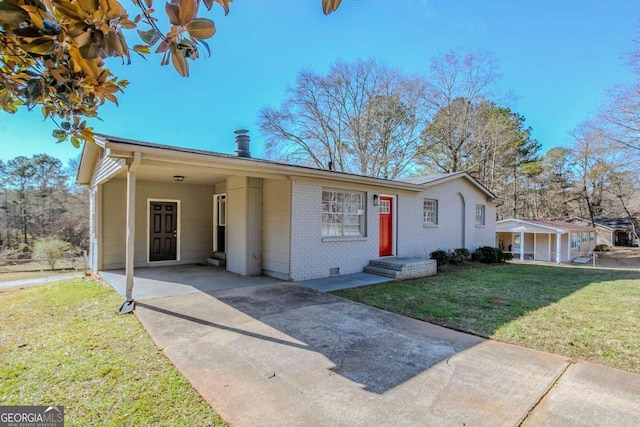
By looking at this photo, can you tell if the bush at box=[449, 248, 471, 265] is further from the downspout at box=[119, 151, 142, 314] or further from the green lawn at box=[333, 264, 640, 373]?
the downspout at box=[119, 151, 142, 314]

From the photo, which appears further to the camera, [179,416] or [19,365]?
[19,365]

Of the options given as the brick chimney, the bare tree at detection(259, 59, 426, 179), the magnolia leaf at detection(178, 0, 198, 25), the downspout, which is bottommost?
the downspout

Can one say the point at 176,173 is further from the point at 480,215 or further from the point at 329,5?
the point at 480,215

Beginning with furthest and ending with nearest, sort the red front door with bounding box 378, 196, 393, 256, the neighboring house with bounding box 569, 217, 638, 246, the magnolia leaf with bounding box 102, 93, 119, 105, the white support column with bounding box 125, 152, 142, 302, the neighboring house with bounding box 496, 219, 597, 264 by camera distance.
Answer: the neighboring house with bounding box 569, 217, 638, 246 → the neighboring house with bounding box 496, 219, 597, 264 → the red front door with bounding box 378, 196, 393, 256 → the white support column with bounding box 125, 152, 142, 302 → the magnolia leaf with bounding box 102, 93, 119, 105

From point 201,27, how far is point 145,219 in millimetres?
9899

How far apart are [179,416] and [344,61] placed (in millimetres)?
26785

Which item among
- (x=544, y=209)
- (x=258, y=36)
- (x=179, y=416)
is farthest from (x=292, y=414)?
(x=544, y=209)

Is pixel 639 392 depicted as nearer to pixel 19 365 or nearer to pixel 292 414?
pixel 292 414

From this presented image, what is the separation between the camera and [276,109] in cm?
2612

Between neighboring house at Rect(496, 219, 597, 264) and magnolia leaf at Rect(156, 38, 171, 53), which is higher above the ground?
magnolia leaf at Rect(156, 38, 171, 53)

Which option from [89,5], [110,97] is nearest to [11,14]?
[89,5]

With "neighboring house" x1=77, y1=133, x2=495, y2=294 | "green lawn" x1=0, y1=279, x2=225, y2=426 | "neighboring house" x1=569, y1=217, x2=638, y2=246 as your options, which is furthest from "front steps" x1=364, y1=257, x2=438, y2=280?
"neighboring house" x1=569, y1=217, x2=638, y2=246

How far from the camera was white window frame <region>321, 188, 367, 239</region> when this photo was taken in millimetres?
8898

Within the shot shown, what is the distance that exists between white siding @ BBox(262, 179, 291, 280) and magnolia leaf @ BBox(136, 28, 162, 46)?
6720 millimetres
